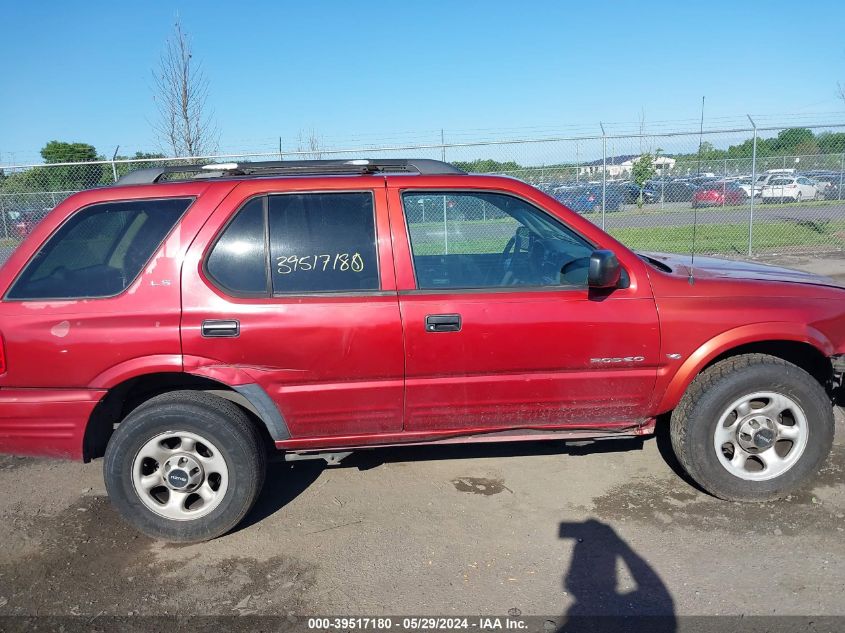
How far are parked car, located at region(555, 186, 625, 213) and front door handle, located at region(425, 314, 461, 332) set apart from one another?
27.3ft

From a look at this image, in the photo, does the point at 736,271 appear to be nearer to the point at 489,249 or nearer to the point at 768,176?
the point at 489,249

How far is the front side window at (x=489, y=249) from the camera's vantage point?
3404mm

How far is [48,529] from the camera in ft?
11.7

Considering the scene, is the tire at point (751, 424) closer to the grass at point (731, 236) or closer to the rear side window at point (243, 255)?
the rear side window at point (243, 255)

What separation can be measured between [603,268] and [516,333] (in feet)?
1.77

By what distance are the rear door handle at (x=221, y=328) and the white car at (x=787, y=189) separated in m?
12.6

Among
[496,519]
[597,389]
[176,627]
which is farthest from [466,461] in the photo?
[176,627]

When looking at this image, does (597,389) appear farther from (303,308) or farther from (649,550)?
(303,308)

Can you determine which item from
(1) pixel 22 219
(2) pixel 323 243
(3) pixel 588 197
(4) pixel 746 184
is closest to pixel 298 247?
(2) pixel 323 243

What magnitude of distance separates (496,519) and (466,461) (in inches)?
29.3

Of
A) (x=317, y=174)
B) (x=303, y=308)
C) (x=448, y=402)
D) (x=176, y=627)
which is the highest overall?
(x=317, y=174)

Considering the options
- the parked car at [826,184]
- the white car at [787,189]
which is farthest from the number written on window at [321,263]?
the parked car at [826,184]

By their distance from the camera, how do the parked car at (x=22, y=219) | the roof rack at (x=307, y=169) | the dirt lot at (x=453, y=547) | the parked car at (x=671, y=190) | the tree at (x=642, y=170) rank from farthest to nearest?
1. the parked car at (x=671, y=190)
2. the parked car at (x=22, y=219)
3. the tree at (x=642, y=170)
4. the roof rack at (x=307, y=169)
5. the dirt lot at (x=453, y=547)

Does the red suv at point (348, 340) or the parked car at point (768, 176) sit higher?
the parked car at point (768, 176)
